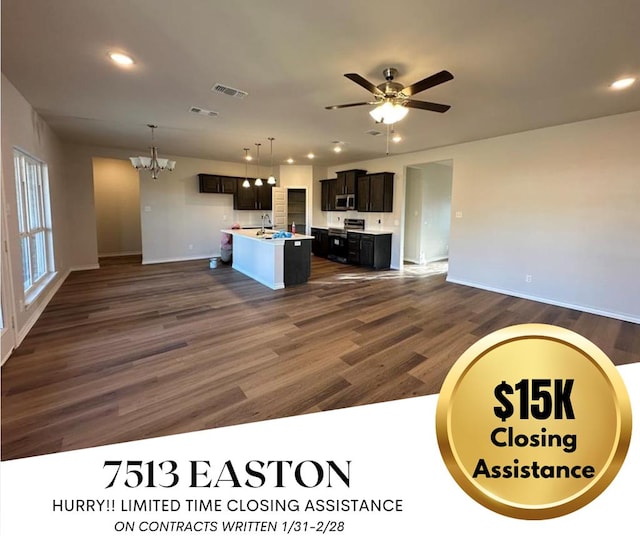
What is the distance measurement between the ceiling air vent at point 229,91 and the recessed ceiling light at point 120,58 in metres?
0.77

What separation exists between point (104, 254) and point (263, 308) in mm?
6812

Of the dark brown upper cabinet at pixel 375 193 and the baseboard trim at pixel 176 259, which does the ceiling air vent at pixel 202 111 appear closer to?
the dark brown upper cabinet at pixel 375 193

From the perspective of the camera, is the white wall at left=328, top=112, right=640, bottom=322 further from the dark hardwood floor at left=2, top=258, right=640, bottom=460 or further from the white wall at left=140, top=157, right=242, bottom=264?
the white wall at left=140, top=157, right=242, bottom=264

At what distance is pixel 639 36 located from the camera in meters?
2.25

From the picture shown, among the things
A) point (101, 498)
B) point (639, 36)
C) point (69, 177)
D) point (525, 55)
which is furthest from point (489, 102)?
point (69, 177)

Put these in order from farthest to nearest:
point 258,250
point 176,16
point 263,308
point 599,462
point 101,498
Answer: point 258,250
point 263,308
point 176,16
point 101,498
point 599,462

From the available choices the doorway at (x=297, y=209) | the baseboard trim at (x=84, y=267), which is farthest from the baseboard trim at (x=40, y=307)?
the doorway at (x=297, y=209)

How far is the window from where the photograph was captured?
148 inches

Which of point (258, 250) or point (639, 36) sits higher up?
point (639, 36)

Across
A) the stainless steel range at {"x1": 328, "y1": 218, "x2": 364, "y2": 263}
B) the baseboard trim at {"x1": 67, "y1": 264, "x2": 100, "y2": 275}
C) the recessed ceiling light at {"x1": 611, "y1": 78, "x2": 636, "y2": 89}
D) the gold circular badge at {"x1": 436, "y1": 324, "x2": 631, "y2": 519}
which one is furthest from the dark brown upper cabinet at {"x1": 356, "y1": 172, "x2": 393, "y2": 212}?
the gold circular badge at {"x1": 436, "y1": 324, "x2": 631, "y2": 519}

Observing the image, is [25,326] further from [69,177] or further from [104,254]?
[104,254]

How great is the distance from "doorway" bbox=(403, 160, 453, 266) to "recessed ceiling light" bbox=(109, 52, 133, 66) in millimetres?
6133

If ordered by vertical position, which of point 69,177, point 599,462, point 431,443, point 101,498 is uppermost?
point 69,177

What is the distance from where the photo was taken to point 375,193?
740 cm
